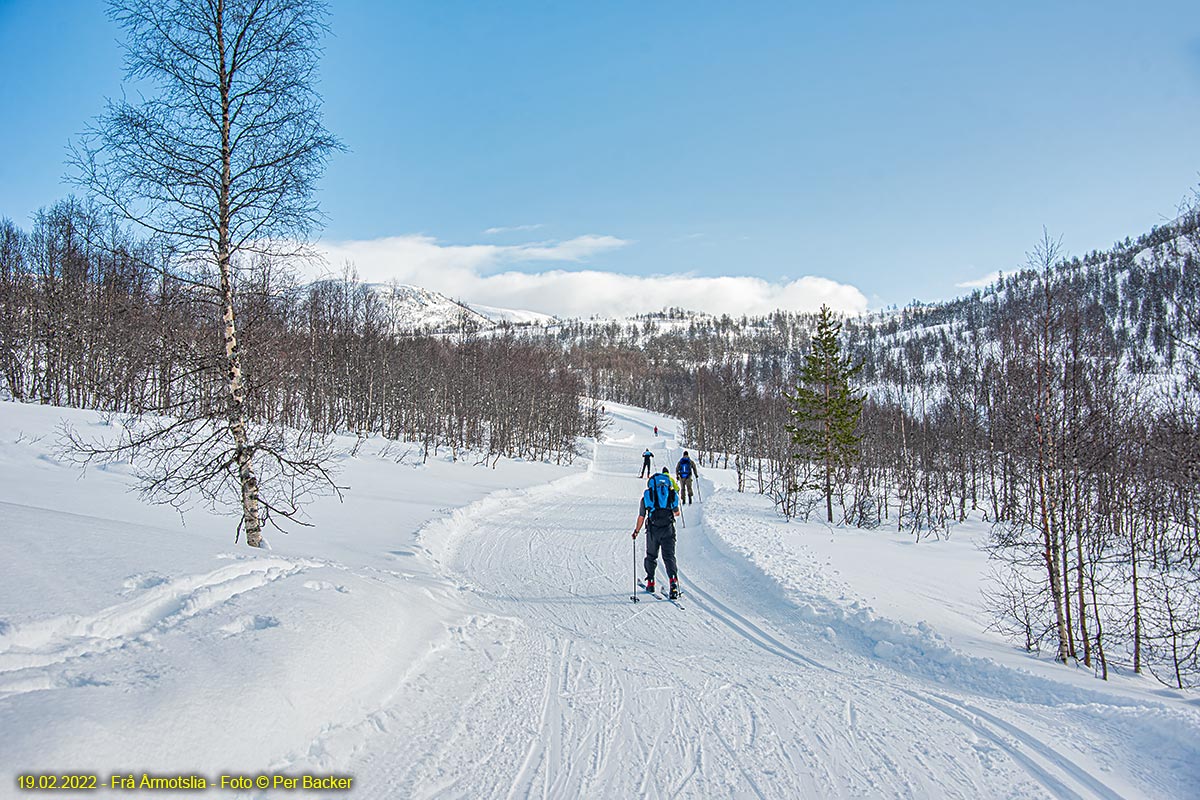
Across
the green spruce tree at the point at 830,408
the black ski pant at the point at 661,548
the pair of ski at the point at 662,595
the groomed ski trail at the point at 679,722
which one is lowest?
the pair of ski at the point at 662,595

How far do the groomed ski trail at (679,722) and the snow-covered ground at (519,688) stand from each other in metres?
0.03

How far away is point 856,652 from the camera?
6.98 metres

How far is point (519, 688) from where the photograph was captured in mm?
5531

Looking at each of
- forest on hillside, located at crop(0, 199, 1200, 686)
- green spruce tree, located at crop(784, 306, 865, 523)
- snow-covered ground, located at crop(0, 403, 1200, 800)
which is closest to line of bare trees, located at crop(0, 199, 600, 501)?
forest on hillside, located at crop(0, 199, 1200, 686)

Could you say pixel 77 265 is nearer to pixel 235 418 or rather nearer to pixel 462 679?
pixel 235 418

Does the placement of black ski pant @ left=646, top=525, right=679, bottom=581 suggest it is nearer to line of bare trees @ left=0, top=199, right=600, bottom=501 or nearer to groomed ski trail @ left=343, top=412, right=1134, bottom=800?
groomed ski trail @ left=343, top=412, right=1134, bottom=800

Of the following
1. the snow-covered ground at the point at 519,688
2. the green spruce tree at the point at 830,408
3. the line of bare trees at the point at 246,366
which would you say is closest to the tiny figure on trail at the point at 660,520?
the snow-covered ground at the point at 519,688

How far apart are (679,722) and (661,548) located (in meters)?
4.66

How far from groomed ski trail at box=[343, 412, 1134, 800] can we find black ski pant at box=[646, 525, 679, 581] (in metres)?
0.76

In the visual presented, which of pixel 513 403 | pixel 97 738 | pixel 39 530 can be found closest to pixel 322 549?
pixel 39 530

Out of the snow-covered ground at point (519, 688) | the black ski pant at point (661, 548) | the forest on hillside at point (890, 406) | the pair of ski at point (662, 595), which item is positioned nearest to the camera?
the snow-covered ground at point (519, 688)

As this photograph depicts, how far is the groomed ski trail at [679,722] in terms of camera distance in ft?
13.0

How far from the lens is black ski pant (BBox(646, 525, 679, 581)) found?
923cm

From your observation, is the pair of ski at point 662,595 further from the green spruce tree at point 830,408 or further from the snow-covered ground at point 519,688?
the green spruce tree at point 830,408
